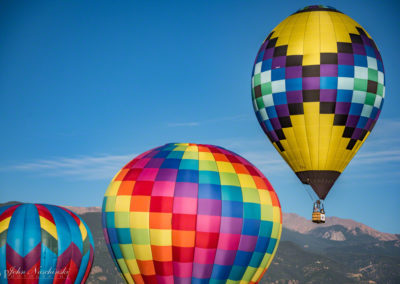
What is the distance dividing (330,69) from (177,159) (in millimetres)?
10947

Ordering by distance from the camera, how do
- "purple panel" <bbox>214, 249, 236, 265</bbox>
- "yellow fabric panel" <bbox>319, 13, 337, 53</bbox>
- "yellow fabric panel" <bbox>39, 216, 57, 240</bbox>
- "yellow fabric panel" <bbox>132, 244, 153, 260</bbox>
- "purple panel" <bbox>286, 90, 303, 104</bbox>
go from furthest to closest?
"yellow fabric panel" <bbox>39, 216, 57, 240</bbox>
"yellow fabric panel" <bbox>319, 13, 337, 53</bbox>
"purple panel" <bbox>286, 90, 303, 104</bbox>
"yellow fabric panel" <bbox>132, 244, 153, 260</bbox>
"purple panel" <bbox>214, 249, 236, 265</bbox>

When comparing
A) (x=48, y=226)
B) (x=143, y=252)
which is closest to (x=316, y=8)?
(x=143, y=252)

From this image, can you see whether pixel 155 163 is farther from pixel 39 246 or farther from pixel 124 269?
pixel 39 246

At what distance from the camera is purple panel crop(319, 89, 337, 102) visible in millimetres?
36188

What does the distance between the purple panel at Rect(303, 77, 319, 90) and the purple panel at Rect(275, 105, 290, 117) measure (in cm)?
156

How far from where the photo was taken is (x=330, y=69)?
36375 millimetres

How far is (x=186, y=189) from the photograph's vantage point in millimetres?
29547

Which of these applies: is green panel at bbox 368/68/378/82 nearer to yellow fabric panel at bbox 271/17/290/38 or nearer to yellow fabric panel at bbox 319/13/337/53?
yellow fabric panel at bbox 319/13/337/53

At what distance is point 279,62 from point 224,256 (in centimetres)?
1269

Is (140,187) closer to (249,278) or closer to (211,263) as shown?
(211,263)

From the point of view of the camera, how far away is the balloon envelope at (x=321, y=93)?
36.3 meters

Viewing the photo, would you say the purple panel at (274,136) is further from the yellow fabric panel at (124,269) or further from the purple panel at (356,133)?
the yellow fabric panel at (124,269)

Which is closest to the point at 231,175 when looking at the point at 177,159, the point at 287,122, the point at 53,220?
the point at 177,159

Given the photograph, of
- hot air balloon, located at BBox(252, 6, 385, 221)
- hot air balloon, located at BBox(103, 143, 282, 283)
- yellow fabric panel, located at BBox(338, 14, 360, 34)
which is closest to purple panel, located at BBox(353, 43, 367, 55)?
hot air balloon, located at BBox(252, 6, 385, 221)
